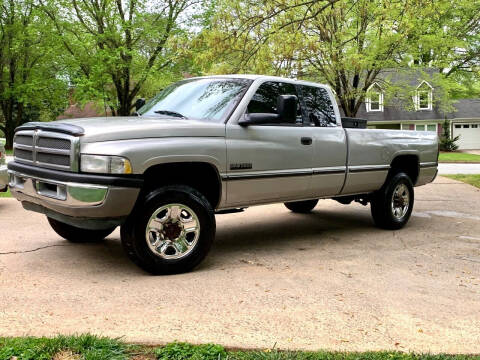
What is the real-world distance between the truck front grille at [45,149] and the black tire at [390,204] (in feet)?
14.9

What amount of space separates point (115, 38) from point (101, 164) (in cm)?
2792

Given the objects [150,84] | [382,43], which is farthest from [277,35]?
[150,84]

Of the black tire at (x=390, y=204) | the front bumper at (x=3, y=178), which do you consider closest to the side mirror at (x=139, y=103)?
the front bumper at (x=3, y=178)

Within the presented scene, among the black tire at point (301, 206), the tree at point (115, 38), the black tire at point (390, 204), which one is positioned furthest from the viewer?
the tree at point (115, 38)

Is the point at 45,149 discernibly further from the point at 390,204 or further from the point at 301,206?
the point at 301,206

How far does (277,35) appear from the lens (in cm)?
1045

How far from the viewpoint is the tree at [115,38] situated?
30.0 m

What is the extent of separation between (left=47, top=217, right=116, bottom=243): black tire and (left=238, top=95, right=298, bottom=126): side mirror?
2.09 meters

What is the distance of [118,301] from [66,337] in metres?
0.82

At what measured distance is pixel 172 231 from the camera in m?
4.73

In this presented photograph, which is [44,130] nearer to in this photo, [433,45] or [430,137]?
[430,137]

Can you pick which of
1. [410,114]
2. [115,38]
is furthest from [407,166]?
[410,114]

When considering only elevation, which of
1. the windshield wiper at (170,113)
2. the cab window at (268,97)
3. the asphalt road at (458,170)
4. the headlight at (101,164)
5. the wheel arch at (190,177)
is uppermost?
the cab window at (268,97)

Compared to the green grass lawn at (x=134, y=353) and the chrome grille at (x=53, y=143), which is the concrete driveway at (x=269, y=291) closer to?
the green grass lawn at (x=134, y=353)
